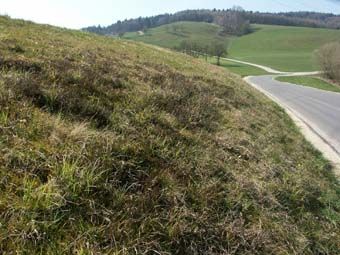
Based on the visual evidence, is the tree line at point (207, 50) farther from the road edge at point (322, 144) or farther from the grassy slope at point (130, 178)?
the grassy slope at point (130, 178)

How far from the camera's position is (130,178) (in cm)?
452

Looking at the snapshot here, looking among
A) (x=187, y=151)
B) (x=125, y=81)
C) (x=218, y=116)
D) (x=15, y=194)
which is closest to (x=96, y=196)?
(x=15, y=194)

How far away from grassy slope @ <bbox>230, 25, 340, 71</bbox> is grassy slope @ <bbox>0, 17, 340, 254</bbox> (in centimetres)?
12680

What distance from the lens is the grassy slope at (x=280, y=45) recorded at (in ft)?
457

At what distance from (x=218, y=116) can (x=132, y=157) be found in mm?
4384

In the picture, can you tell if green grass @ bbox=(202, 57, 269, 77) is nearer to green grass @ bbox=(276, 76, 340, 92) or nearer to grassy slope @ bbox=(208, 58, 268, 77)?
grassy slope @ bbox=(208, 58, 268, 77)

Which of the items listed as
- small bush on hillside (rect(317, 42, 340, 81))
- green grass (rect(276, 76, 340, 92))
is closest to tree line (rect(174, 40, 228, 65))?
small bush on hillside (rect(317, 42, 340, 81))

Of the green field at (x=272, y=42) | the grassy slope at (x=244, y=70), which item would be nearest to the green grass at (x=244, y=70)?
the grassy slope at (x=244, y=70)

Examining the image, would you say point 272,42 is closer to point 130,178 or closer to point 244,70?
point 244,70

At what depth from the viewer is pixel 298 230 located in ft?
17.4

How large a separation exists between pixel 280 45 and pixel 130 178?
171397mm

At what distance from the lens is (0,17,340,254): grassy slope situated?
11.7 feet

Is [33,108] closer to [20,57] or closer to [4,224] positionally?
[4,224]

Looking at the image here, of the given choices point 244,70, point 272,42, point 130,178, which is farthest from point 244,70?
point 130,178
